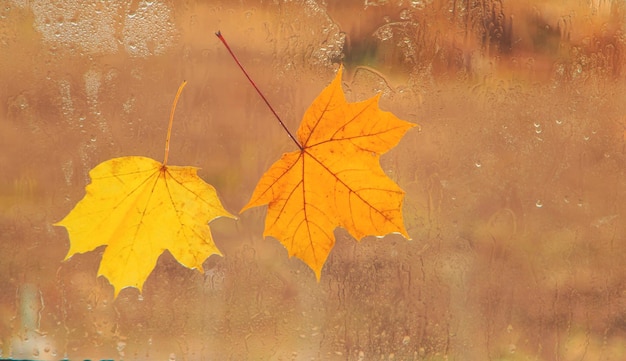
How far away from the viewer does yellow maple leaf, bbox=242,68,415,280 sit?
0.32m

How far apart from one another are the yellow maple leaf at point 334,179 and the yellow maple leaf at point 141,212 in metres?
0.04

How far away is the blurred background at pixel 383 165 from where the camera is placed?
396 millimetres

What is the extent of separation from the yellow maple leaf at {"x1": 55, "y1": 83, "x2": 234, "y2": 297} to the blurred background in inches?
2.1

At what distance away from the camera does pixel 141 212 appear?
0.34m

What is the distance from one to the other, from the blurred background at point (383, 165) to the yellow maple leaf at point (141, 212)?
52 millimetres

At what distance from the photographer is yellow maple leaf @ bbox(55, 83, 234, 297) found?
1.10ft

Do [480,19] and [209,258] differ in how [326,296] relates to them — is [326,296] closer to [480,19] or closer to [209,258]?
[209,258]

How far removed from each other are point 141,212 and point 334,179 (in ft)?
0.35

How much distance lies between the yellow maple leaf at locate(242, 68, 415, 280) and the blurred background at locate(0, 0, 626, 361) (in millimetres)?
64

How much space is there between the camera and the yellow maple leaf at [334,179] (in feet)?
1.06

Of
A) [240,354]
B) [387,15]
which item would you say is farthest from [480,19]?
[240,354]

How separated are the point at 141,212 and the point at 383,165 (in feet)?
0.51

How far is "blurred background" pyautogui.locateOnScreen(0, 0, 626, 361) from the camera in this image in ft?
1.30

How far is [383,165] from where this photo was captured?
40 cm
